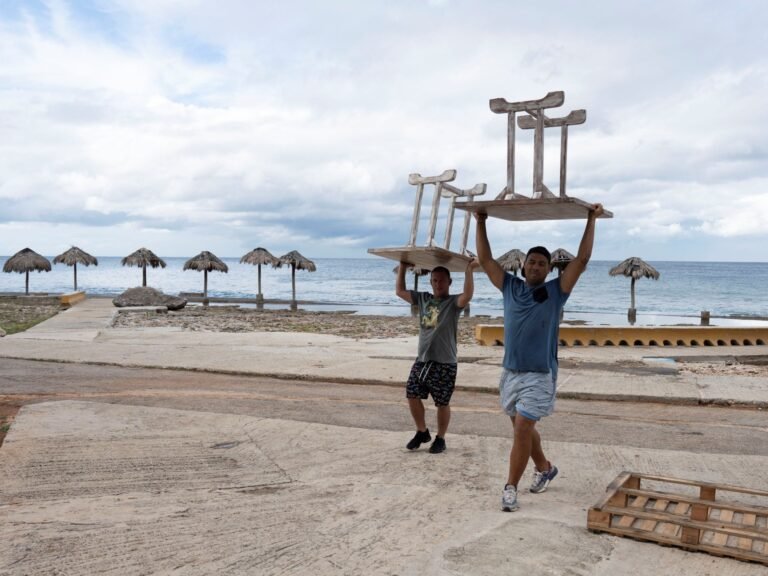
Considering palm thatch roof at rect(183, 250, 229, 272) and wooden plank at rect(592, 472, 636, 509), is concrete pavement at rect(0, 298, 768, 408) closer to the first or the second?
wooden plank at rect(592, 472, 636, 509)

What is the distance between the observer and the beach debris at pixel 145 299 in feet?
101

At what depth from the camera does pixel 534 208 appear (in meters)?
4.78

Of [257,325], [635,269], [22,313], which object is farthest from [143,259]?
[635,269]

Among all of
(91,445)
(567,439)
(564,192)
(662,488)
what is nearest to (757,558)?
(662,488)

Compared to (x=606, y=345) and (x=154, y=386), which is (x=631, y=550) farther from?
(x=606, y=345)

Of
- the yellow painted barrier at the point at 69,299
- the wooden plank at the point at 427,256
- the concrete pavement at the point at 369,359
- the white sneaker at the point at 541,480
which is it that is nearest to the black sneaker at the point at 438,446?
the white sneaker at the point at 541,480

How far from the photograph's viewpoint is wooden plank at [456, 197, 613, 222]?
4.57 m

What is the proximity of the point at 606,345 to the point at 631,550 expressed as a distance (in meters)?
12.8

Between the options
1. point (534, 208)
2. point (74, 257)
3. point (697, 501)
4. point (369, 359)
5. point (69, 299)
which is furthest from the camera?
point (74, 257)

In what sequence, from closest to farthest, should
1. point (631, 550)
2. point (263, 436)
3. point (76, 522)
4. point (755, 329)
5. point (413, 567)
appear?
1. point (413, 567)
2. point (631, 550)
3. point (76, 522)
4. point (263, 436)
5. point (755, 329)

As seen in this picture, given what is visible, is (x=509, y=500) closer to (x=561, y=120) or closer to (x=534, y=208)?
(x=534, y=208)

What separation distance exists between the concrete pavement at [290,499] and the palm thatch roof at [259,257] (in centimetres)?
3091

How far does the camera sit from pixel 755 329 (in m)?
17.8

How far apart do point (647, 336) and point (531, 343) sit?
12900 millimetres
